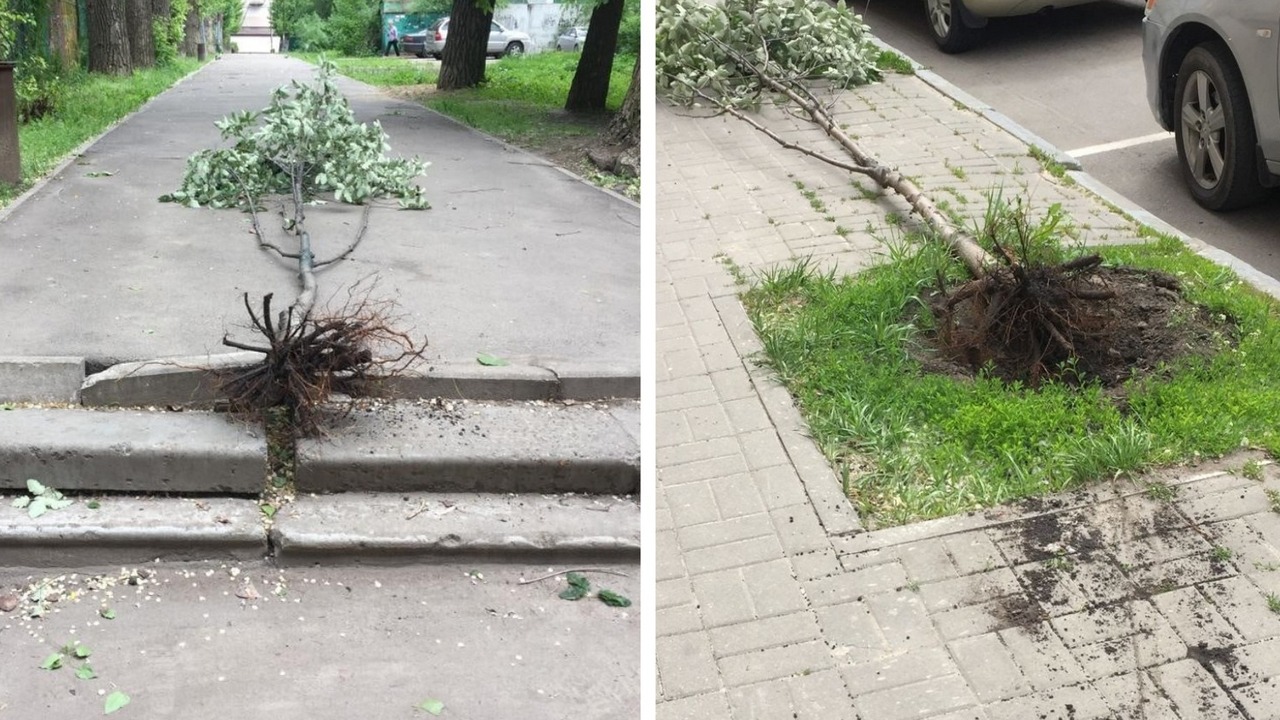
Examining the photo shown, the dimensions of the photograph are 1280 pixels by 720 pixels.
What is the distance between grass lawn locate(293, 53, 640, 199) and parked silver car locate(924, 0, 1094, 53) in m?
2.15

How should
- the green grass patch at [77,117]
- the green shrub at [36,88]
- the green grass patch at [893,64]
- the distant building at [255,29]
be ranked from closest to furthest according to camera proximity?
the green grass patch at [77,117] → the green grass patch at [893,64] → the green shrub at [36,88] → the distant building at [255,29]

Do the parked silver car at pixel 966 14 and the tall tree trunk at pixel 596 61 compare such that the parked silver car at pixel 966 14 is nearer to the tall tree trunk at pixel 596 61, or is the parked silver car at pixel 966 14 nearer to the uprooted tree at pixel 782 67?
the uprooted tree at pixel 782 67

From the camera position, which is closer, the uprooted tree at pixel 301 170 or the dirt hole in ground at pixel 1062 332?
the dirt hole in ground at pixel 1062 332

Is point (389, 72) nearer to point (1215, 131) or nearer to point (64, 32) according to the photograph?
point (64, 32)

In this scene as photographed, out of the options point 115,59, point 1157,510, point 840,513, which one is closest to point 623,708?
point 840,513

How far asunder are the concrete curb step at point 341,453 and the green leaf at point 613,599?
526 mm

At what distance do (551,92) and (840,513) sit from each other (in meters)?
11.2

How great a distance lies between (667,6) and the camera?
7309 mm

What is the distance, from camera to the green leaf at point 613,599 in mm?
3402

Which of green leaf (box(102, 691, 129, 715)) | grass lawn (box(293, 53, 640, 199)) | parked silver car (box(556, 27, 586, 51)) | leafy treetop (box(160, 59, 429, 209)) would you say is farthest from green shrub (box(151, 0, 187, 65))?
green leaf (box(102, 691, 129, 715))

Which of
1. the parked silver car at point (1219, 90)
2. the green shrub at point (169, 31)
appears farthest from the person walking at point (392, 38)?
the parked silver car at point (1219, 90)

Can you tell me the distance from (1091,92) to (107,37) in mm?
12792

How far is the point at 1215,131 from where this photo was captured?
5023mm

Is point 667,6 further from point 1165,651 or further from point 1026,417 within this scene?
point 1165,651
